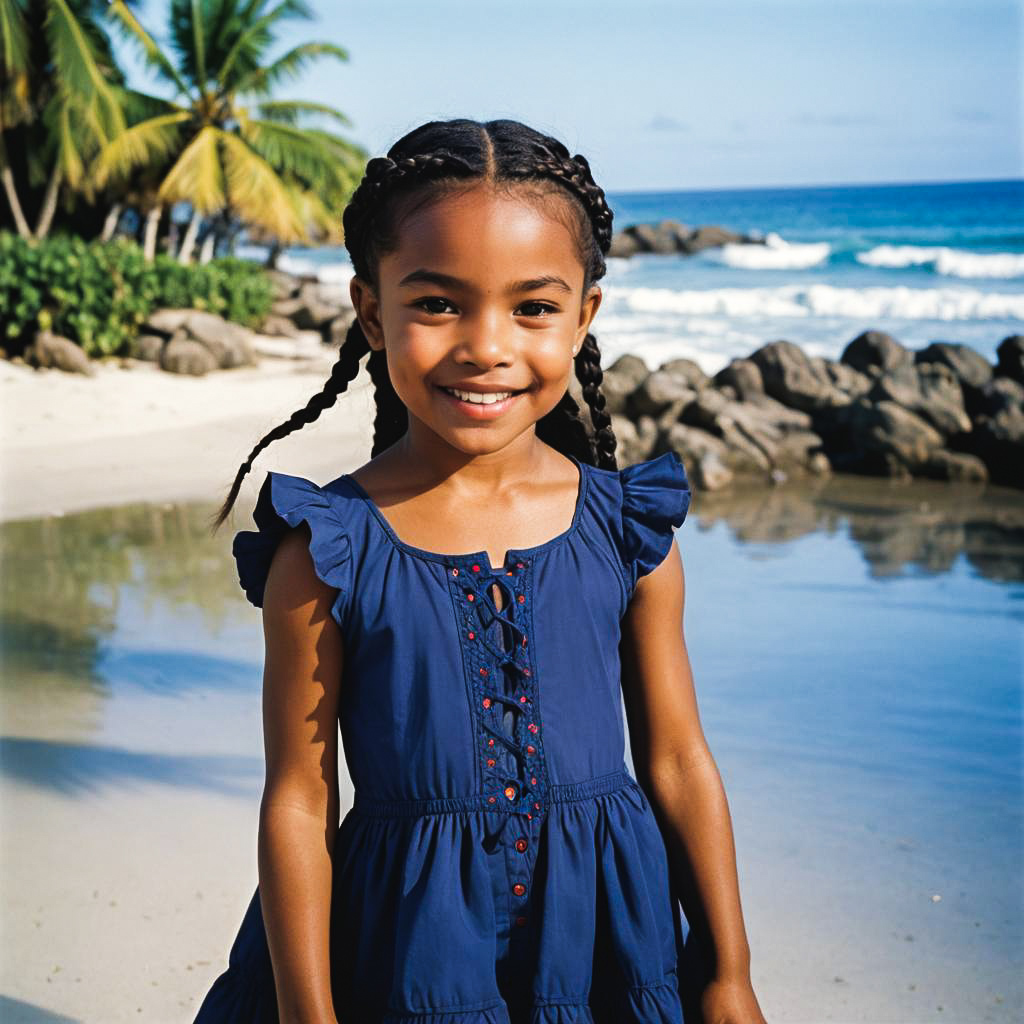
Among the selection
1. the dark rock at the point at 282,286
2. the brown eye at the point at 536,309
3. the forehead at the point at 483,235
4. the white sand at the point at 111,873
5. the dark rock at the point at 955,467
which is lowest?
the white sand at the point at 111,873

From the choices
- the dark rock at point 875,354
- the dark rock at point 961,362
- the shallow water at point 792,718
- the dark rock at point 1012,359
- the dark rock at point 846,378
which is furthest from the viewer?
the dark rock at point 875,354

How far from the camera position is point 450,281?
1.66 meters

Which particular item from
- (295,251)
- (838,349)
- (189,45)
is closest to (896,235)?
(295,251)

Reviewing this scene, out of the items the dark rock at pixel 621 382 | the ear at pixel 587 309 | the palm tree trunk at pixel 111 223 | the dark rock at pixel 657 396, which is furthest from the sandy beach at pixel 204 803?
the palm tree trunk at pixel 111 223

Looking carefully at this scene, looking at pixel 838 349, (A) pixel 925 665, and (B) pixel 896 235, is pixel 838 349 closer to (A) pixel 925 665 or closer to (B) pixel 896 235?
(A) pixel 925 665

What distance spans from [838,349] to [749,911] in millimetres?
17878

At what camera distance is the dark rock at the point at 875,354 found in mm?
13797

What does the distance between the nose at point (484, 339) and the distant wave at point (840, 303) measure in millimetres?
24241

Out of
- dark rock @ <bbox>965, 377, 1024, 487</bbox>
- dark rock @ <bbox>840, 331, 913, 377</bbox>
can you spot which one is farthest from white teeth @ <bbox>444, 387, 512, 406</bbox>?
dark rock @ <bbox>840, 331, 913, 377</bbox>

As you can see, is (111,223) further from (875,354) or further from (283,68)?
(875,354)

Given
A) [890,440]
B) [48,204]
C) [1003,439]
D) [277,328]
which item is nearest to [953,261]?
[277,328]

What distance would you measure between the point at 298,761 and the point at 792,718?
11.6ft

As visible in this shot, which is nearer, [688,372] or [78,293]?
[688,372]

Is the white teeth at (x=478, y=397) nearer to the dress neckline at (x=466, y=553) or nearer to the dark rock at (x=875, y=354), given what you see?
the dress neckline at (x=466, y=553)
